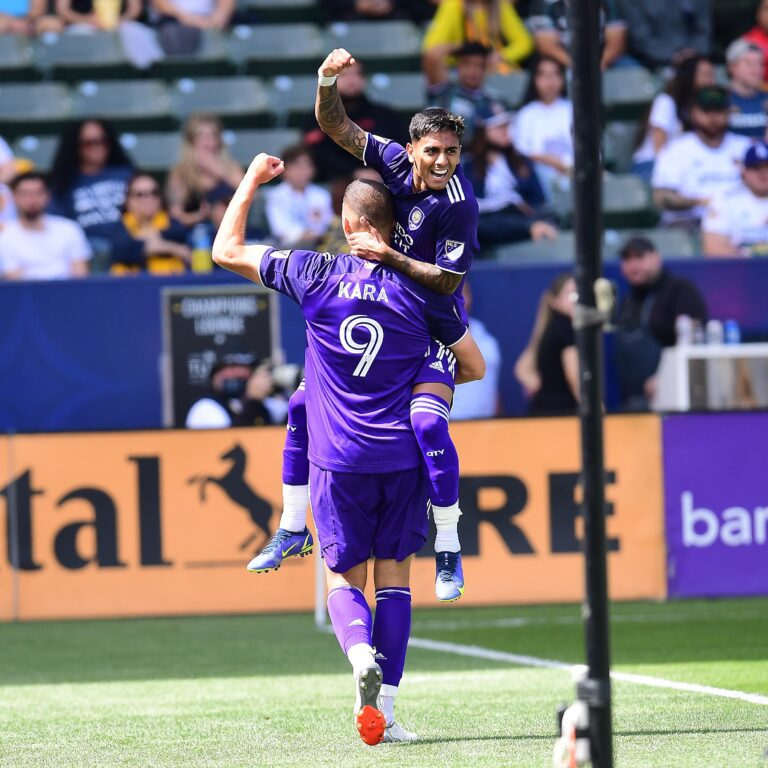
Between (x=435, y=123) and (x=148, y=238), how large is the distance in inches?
343

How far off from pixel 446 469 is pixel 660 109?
10456mm

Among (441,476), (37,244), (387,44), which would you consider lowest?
(441,476)

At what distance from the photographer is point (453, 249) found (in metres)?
6.15

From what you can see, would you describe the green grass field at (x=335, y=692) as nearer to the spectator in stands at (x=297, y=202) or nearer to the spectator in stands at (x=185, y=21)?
the spectator in stands at (x=297, y=202)

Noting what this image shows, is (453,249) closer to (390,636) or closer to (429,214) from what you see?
(429,214)

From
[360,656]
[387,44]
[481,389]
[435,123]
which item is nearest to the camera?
[360,656]

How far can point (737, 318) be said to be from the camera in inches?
566

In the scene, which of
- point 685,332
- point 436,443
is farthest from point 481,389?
point 436,443

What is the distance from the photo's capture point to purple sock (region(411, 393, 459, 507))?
6148 mm

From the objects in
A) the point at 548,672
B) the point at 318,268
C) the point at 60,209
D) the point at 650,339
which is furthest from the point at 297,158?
the point at 318,268

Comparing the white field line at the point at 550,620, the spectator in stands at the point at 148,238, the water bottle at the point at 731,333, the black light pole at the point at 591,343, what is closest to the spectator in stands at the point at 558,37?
the water bottle at the point at 731,333

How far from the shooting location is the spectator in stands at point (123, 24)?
1717cm

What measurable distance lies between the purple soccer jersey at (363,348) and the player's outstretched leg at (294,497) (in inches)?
12.7

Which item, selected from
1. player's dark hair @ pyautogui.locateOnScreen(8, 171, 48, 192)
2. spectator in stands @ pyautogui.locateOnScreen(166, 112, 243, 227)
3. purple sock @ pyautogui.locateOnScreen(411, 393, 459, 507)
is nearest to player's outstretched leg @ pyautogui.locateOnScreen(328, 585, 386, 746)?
→ purple sock @ pyautogui.locateOnScreen(411, 393, 459, 507)
